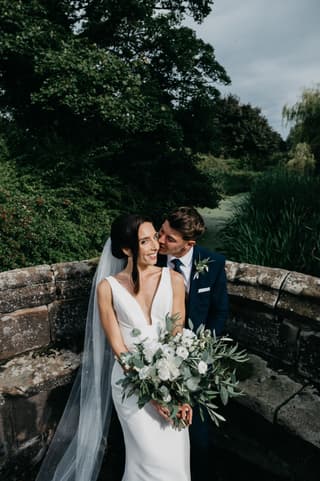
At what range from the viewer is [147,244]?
237 centimetres

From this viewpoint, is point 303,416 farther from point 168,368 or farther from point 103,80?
point 103,80

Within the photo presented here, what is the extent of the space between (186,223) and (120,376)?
3.74 feet

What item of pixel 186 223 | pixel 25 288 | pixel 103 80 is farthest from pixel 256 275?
pixel 103 80

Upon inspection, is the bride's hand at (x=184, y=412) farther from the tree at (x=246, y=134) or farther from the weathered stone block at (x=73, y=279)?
the tree at (x=246, y=134)

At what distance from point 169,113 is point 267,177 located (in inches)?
97.1

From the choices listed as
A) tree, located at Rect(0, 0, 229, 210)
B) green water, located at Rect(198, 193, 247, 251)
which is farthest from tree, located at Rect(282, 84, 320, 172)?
tree, located at Rect(0, 0, 229, 210)

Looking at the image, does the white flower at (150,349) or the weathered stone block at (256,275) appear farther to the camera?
the weathered stone block at (256,275)

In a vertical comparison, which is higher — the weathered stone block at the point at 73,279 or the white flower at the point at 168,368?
the weathered stone block at the point at 73,279

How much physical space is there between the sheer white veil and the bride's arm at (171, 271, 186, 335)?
450mm

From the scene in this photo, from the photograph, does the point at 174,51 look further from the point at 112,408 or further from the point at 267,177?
the point at 112,408

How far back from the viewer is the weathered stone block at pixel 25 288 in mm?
2689

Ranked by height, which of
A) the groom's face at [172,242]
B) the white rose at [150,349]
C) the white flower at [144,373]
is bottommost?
the white flower at [144,373]

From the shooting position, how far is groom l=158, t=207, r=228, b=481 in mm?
2592

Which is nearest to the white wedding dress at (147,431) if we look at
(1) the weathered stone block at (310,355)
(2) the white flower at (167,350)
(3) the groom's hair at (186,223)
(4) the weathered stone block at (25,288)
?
(2) the white flower at (167,350)
